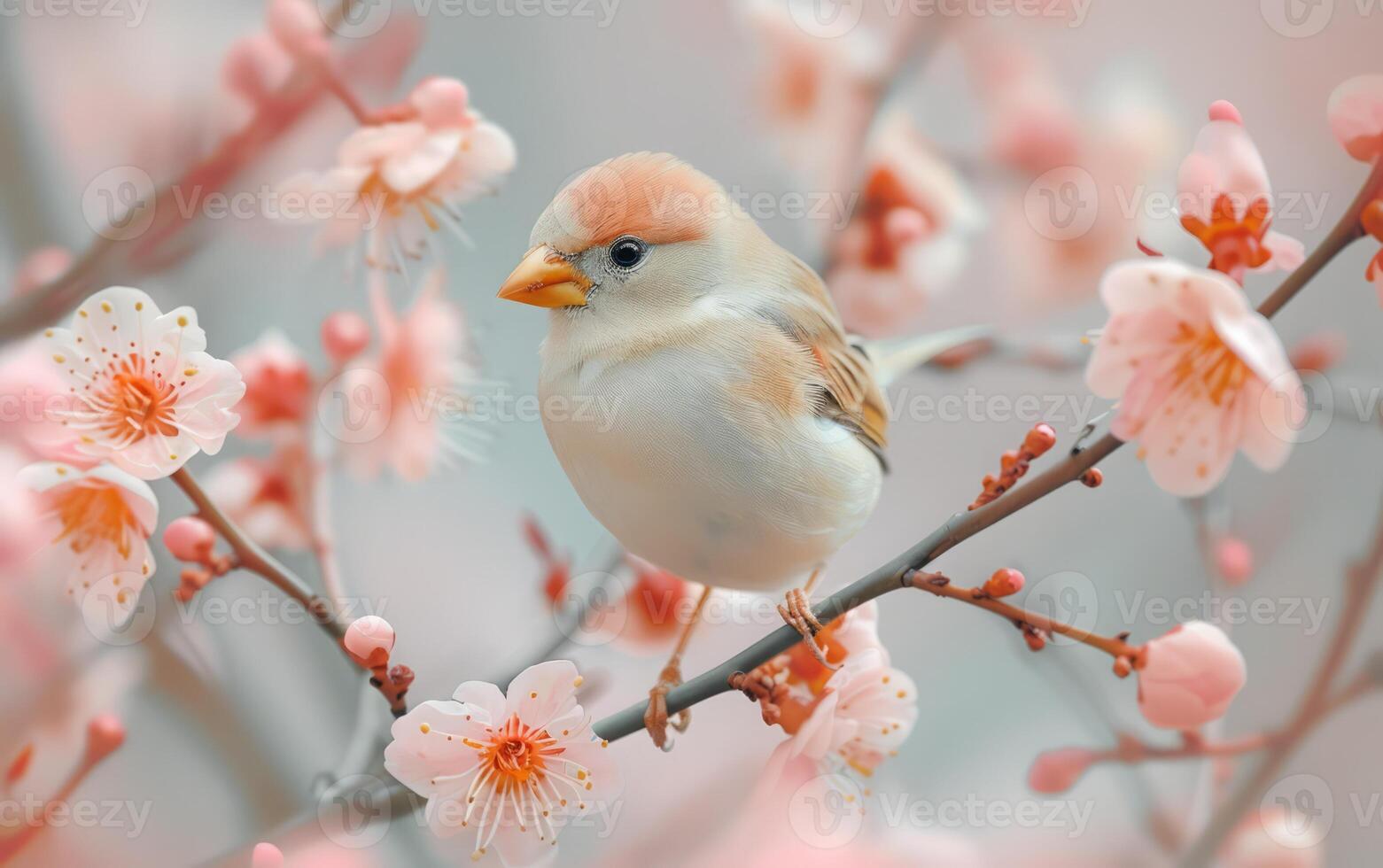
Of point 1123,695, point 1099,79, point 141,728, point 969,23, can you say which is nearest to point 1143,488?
point 1123,695

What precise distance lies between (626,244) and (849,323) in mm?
472

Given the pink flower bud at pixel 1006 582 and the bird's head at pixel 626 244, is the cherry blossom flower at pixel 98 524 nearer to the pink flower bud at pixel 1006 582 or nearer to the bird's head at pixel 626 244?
the bird's head at pixel 626 244

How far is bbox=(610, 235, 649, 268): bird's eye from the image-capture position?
0.79 m

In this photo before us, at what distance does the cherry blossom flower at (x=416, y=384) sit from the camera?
3.32 feet

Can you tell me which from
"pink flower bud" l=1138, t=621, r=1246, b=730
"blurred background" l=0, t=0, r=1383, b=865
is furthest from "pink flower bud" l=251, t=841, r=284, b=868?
"pink flower bud" l=1138, t=621, r=1246, b=730

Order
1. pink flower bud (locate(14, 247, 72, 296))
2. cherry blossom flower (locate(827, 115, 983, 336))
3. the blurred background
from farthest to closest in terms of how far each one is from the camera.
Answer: cherry blossom flower (locate(827, 115, 983, 336)), the blurred background, pink flower bud (locate(14, 247, 72, 296))

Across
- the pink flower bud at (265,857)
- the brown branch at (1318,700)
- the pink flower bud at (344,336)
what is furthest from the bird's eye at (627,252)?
the brown branch at (1318,700)

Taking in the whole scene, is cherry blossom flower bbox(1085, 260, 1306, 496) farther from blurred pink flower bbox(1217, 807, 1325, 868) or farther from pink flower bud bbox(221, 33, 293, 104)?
pink flower bud bbox(221, 33, 293, 104)

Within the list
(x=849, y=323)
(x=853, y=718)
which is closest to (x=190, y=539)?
(x=853, y=718)

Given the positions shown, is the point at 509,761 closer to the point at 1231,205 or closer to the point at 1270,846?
the point at 1231,205

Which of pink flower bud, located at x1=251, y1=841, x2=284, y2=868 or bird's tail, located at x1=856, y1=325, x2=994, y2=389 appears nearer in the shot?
pink flower bud, located at x1=251, y1=841, x2=284, y2=868

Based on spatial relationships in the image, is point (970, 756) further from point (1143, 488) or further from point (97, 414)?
point (97, 414)

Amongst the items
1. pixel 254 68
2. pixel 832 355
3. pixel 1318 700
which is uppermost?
pixel 254 68

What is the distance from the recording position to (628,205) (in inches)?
30.9
